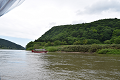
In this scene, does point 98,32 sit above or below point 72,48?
above

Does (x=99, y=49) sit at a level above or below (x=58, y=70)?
above

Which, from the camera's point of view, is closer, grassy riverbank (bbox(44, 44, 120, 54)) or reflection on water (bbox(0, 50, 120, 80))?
reflection on water (bbox(0, 50, 120, 80))

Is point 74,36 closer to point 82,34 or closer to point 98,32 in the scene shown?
point 82,34

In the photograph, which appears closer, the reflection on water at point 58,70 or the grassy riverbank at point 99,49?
the reflection on water at point 58,70

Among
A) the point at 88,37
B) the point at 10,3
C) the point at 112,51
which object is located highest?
the point at 88,37

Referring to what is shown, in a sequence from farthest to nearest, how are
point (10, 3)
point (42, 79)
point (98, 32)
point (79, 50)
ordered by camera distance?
point (98, 32) < point (79, 50) < point (42, 79) < point (10, 3)

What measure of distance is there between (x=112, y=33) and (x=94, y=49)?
85.4 metres

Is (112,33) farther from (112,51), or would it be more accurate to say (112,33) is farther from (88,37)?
(112,51)

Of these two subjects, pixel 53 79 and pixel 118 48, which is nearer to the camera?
pixel 53 79

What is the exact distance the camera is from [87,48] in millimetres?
79750

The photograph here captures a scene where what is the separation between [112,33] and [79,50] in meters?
85.2

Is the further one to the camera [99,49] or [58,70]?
[99,49]

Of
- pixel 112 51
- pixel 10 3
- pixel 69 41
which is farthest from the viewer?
pixel 69 41

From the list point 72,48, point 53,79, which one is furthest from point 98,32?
point 53,79
